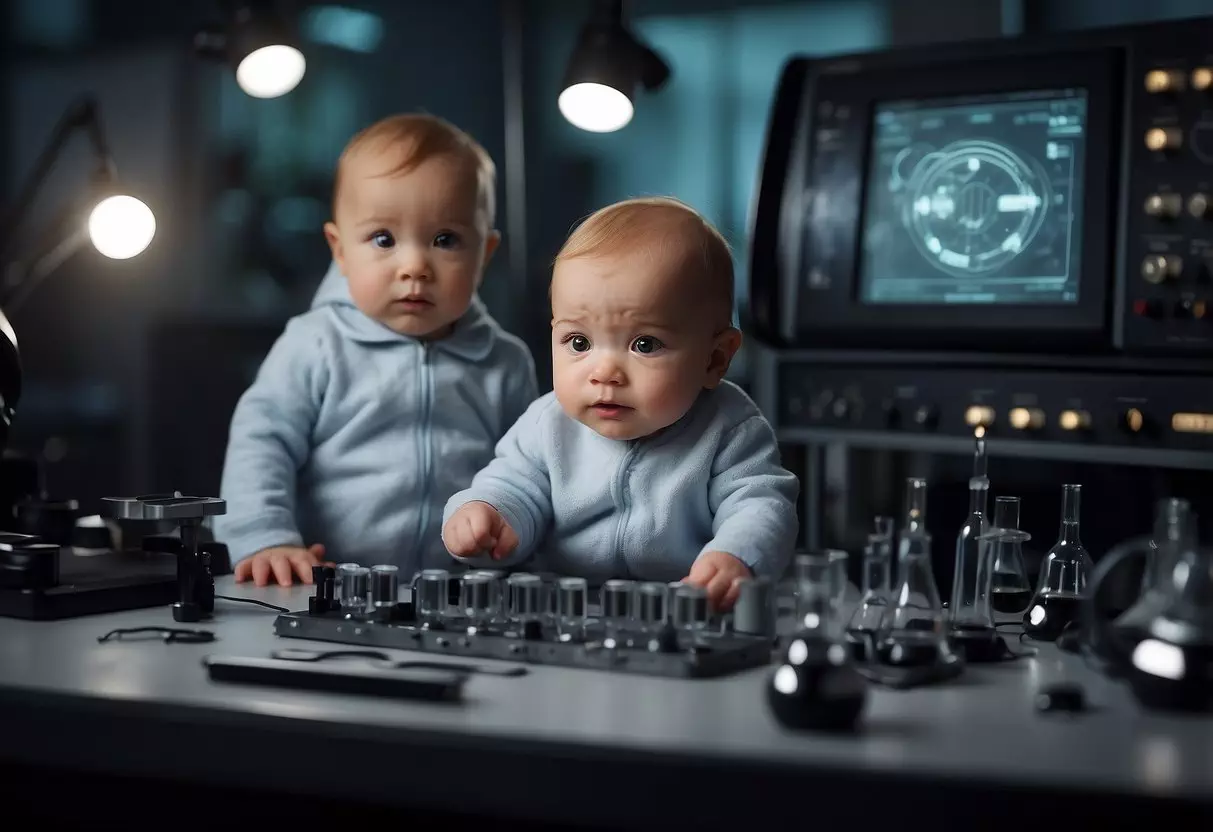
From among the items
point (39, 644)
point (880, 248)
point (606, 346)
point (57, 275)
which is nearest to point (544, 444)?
point (606, 346)

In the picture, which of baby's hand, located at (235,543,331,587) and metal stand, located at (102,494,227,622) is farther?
baby's hand, located at (235,543,331,587)

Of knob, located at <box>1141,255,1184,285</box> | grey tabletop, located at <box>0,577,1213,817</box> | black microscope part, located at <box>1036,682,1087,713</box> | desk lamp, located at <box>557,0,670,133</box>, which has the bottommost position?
grey tabletop, located at <box>0,577,1213,817</box>

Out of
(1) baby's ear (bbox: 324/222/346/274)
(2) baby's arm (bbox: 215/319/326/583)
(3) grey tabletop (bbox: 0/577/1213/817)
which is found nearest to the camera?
(3) grey tabletop (bbox: 0/577/1213/817)

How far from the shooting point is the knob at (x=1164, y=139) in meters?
1.85

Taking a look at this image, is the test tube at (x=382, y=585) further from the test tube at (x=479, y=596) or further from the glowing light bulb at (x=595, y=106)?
the glowing light bulb at (x=595, y=106)

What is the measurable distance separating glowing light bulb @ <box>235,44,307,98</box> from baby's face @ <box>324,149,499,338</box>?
0.34 metres

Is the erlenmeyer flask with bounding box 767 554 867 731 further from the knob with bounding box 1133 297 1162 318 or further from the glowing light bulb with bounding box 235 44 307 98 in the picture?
the glowing light bulb with bounding box 235 44 307 98

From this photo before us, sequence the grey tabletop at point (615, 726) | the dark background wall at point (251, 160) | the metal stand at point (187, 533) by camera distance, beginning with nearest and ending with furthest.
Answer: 1. the grey tabletop at point (615, 726)
2. the metal stand at point (187, 533)
3. the dark background wall at point (251, 160)

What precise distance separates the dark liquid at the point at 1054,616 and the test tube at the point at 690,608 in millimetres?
323

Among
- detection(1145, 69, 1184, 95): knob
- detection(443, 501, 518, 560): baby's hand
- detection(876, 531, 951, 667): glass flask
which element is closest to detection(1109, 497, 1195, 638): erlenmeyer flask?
detection(876, 531, 951, 667): glass flask

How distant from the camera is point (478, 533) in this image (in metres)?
1.27

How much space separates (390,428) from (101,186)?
469 mm

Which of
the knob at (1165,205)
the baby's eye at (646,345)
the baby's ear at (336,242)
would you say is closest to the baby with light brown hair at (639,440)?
Answer: the baby's eye at (646,345)

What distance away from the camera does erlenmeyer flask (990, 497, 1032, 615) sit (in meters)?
1.22
